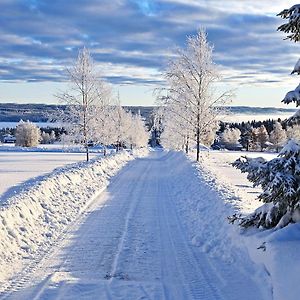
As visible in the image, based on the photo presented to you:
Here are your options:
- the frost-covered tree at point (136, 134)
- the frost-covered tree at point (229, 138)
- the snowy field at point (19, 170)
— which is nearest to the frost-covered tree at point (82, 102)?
the snowy field at point (19, 170)

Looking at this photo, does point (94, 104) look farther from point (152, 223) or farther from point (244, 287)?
point (244, 287)

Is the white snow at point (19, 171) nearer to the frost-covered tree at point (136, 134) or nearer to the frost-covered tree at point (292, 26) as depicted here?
the frost-covered tree at point (292, 26)

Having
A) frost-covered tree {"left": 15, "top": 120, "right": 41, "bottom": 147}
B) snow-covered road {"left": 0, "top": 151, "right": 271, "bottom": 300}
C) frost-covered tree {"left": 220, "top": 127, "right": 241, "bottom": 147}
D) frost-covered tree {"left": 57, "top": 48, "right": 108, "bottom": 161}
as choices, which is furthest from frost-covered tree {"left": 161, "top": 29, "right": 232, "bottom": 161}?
frost-covered tree {"left": 220, "top": 127, "right": 241, "bottom": 147}

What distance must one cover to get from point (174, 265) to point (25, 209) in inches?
197

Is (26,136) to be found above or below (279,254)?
below

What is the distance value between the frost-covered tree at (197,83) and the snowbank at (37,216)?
13.5m

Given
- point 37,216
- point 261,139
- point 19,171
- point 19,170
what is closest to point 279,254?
point 37,216

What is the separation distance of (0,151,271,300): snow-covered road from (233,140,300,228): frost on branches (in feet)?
3.49

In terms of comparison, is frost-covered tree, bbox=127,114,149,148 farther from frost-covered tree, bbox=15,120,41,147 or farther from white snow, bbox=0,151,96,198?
white snow, bbox=0,151,96,198

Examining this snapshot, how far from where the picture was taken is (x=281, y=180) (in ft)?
21.9

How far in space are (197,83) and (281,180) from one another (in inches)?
963

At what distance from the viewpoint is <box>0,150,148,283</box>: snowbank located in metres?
8.91

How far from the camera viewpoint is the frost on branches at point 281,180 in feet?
22.0

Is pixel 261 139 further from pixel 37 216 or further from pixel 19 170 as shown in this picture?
pixel 37 216
